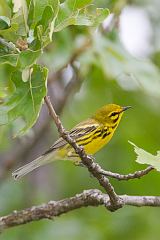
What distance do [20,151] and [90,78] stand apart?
37.4 inches

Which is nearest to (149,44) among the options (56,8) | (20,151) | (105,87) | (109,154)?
(105,87)

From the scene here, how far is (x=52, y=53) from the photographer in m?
5.32

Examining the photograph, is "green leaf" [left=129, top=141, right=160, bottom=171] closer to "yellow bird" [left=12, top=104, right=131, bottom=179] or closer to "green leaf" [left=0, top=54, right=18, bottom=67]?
"green leaf" [left=0, top=54, right=18, bottom=67]

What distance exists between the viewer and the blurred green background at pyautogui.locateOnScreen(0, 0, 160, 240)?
210 inches

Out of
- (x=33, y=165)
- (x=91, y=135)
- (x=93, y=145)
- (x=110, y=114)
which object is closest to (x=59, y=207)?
(x=33, y=165)

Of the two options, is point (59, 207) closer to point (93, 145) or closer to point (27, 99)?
point (27, 99)

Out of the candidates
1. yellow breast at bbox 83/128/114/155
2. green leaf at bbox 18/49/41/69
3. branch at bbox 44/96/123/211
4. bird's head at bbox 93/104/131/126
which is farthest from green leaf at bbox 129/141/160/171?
bird's head at bbox 93/104/131/126

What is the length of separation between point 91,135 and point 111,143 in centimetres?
181

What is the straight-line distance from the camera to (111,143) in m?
7.26

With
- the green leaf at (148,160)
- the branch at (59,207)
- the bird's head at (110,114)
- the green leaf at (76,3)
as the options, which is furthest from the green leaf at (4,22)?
the bird's head at (110,114)

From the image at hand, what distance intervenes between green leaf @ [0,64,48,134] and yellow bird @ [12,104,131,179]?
5.64 feet

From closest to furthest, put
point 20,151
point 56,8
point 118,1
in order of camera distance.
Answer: point 56,8 → point 118,1 → point 20,151

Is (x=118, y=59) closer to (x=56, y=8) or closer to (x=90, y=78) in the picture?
(x=90, y=78)

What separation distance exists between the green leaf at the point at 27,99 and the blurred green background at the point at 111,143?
1975 millimetres
